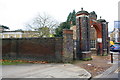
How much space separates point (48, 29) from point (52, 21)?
230 cm

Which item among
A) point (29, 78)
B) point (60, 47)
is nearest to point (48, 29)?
point (60, 47)

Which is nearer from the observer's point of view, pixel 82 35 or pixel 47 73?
A: pixel 47 73

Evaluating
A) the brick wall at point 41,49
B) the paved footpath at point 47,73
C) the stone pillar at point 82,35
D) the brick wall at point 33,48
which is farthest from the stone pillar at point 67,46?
the paved footpath at point 47,73

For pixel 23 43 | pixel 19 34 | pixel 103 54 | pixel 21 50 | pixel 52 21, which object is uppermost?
pixel 52 21

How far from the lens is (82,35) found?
10.6 meters

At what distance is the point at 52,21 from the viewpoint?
2155 cm

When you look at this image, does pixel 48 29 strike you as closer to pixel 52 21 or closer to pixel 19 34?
pixel 52 21

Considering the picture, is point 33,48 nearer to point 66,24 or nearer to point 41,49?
point 41,49

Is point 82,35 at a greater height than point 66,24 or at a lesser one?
lesser

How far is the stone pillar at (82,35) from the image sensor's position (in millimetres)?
10469

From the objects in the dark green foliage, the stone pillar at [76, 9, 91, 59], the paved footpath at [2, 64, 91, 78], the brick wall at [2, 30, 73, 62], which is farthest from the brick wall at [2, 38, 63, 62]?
the dark green foliage

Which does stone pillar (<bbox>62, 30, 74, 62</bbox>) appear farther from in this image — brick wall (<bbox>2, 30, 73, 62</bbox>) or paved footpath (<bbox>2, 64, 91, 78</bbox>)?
paved footpath (<bbox>2, 64, 91, 78</bbox>)

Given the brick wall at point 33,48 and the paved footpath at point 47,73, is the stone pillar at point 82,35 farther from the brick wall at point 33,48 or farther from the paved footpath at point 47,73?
the paved footpath at point 47,73

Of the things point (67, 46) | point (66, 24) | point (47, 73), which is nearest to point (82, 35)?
point (67, 46)
